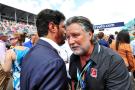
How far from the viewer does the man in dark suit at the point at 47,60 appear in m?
2.15

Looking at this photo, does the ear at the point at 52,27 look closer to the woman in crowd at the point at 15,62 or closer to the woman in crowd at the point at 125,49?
the woman in crowd at the point at 15,62

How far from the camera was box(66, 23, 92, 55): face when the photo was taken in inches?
103

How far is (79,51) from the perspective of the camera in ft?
8.61

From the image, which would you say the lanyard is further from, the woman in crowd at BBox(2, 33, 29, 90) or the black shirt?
the woman in crowd at BBox(2, 33, 29, 90)

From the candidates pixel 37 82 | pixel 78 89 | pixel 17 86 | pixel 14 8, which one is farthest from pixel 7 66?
pixel 14 8

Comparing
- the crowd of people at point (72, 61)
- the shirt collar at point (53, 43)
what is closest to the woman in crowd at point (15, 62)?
the crowd of people at point (72, 61)

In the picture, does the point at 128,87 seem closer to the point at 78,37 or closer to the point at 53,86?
the point at 78,37

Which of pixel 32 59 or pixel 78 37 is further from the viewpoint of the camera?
pixel 78 37

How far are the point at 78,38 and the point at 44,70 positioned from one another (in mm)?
559

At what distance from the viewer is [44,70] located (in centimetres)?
216

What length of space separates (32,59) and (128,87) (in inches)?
33.4

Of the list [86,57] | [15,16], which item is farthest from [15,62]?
[15,16]

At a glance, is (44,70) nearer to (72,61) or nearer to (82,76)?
(82,76)

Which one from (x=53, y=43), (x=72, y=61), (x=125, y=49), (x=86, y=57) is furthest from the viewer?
(x=125, y=49)
